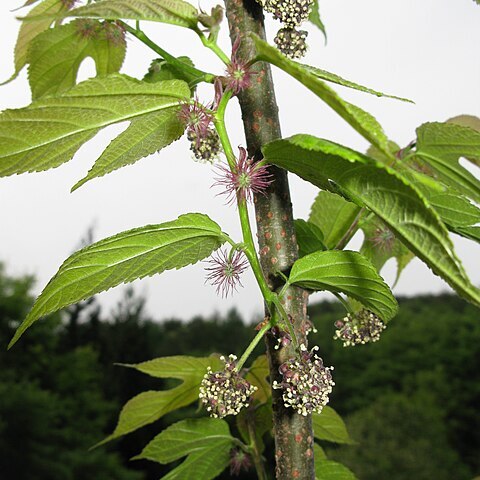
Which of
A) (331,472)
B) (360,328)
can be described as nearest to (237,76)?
(360,328)

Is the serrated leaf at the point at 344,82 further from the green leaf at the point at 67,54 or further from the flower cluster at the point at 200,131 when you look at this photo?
the green leaf at the point at 67,54

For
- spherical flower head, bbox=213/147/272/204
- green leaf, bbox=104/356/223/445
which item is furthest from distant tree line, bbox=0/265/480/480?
spherical flower head, bbox=213/147/272/204

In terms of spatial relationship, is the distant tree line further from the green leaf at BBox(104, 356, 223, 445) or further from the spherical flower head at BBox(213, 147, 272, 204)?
the spherical flower head at BBox(213, 147, 272, 204)

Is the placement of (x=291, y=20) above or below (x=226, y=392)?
above

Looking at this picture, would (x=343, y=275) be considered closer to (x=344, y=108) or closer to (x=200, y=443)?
(x=344, y=108)

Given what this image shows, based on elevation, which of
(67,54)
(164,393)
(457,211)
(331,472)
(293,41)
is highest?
(67,54)

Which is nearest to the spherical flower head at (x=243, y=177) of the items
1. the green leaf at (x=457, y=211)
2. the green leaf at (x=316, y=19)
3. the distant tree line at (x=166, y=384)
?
the green leaf at (x=457, y=211)

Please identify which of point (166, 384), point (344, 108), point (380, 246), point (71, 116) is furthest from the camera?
point (166, 384)
